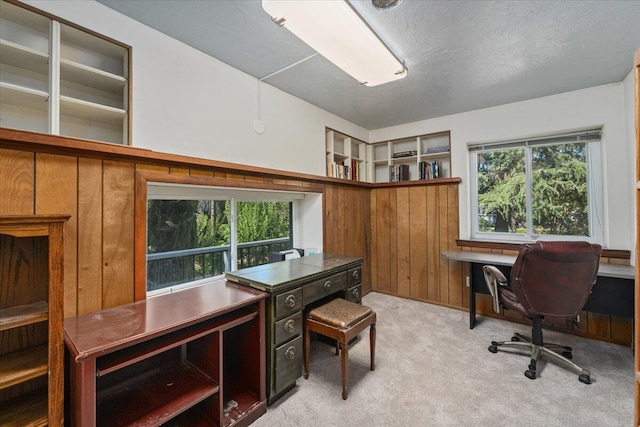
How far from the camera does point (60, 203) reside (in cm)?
141

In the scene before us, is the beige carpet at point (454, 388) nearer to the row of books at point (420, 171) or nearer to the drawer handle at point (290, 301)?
the drawer handle at point (290, 301)

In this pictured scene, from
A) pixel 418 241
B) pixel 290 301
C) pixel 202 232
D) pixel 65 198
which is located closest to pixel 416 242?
pixel 418 241

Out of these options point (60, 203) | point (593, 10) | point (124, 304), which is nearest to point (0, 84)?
point (60, 203)

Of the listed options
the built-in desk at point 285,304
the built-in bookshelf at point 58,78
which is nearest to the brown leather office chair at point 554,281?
the built-in desk at point 285,304

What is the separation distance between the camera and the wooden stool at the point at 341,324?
70.6 inches

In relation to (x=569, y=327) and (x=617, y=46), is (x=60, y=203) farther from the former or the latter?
(x=569, y=327)

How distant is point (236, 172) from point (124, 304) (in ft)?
3.94

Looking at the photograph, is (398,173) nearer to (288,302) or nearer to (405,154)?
(405,154)

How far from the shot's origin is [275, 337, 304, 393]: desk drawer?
1.75m

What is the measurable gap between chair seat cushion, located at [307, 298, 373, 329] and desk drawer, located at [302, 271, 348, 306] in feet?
0.32

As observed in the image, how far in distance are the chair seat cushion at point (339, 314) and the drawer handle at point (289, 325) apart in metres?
0.19

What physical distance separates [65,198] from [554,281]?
3.21 metres

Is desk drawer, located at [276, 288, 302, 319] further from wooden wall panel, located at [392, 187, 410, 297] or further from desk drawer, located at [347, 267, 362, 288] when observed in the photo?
wooden wall panel, located at [392, 187, 410, 297]

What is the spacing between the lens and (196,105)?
6.68 feet
